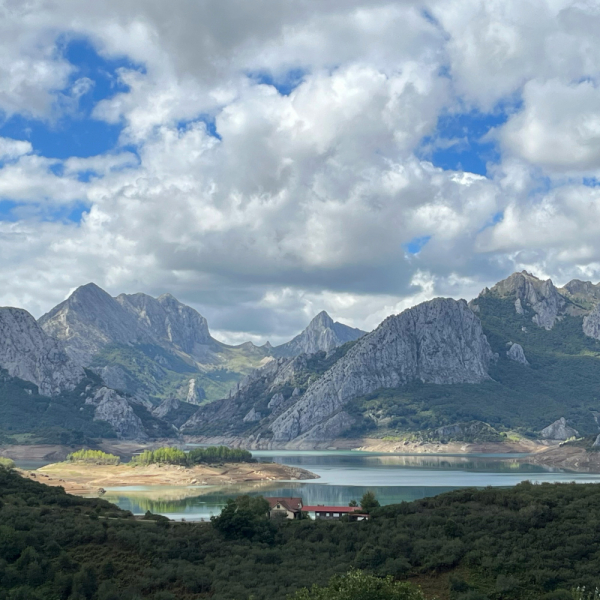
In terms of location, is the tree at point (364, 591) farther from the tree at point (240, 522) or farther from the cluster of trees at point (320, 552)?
the tree at point (240, 522)

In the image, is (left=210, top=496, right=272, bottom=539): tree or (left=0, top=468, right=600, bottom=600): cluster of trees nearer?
(left=0, top=468, right=600, bottom=600): cluster of trees

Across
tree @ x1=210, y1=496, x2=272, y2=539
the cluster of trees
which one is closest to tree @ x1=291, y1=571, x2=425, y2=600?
the cluster of trees

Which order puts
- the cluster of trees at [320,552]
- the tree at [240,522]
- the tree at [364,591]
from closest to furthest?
1. the tree at [364,591]
2. the cluster of trees at [320,552]
3. the tree at [240,522]

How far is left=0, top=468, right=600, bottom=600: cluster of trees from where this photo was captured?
205 ft

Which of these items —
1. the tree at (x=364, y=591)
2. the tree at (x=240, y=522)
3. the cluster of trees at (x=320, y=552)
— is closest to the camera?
the tree at (x=364, y=591)

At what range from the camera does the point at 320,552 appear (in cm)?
7600

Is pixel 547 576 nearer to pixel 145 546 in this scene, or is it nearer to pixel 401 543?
pixel 401 543

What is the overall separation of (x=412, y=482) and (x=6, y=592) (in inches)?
5681

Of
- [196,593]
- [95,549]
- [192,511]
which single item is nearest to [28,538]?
[95,549]

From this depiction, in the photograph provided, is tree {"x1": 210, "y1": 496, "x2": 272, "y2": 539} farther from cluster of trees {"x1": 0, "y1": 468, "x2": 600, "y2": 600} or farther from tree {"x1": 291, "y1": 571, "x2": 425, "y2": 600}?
tree {"x1": 291, "y1": 571, "x2": 425, "y2": 600}

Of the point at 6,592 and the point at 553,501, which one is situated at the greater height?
the point at 553,501

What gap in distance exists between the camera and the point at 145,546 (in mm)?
74062

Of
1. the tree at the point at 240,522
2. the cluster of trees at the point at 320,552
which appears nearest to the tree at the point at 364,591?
the cluster of trees at the point at 320,552

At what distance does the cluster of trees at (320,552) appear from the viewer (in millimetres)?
62562
